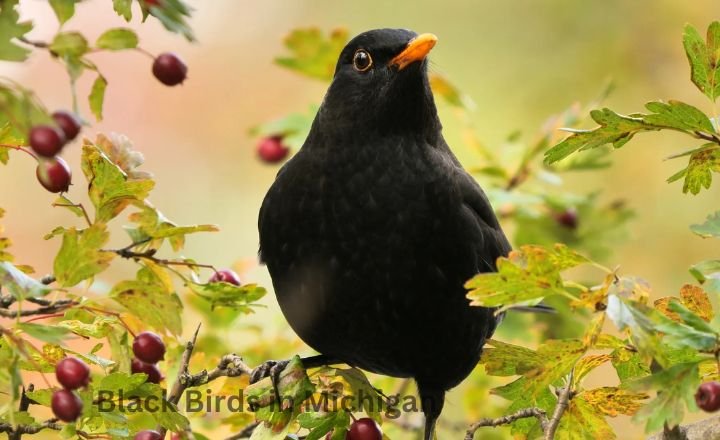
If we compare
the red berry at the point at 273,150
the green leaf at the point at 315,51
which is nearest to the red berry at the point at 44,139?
the green leaf at the point at 315,51

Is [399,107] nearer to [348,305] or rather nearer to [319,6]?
[348,305]

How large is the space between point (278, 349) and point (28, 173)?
3.99 metres

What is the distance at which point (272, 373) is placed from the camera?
2.56 meters

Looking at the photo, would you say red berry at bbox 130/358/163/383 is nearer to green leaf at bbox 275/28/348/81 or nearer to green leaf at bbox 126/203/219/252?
green leaf at bbox 126/203/219/252

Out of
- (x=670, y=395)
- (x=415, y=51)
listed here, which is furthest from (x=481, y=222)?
(x=670, y=395)

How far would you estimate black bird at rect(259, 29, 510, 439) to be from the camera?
2922 millimetres

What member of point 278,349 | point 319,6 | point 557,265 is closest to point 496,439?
point 278,349

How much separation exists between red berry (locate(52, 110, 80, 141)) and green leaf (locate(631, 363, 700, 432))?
1060 millimetres

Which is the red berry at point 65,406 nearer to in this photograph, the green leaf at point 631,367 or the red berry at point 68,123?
the red berry at point 68,123

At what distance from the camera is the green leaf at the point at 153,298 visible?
6.96ft

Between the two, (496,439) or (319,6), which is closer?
(496,439)

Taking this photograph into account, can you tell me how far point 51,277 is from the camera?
2102 millimetres

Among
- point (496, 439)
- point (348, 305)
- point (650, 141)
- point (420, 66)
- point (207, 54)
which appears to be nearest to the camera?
point (348, 305)

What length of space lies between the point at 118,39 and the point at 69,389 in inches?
25.3
